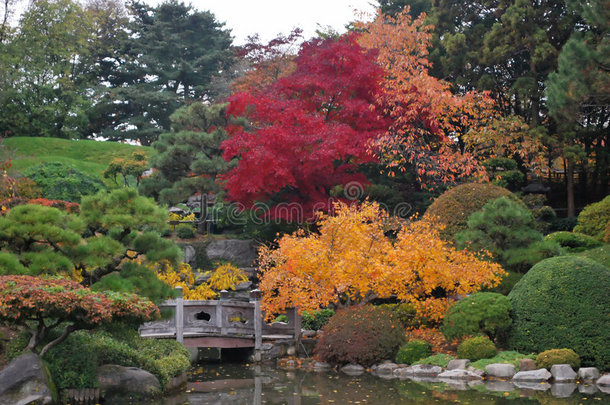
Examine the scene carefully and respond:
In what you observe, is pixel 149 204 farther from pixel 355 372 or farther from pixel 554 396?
pixel 554 396

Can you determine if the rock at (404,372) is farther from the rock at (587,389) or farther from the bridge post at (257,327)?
the bridge post at (257,327)

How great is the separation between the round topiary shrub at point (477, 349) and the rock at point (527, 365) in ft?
2.24

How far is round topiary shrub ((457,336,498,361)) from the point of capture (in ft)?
37.6

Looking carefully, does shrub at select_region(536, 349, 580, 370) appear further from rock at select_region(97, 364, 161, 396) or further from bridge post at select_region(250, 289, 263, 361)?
rock at select_region(97, 364, 161, 396)

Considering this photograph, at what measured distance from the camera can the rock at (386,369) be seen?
11969 millimetres

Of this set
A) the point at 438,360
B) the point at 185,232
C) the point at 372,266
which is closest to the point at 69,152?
the point at 185,232

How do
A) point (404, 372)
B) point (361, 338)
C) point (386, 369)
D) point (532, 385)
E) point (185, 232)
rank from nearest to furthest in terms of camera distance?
point (532, 385) < point (404, 372) < point (386, 369) < point (361, 338) < point (185, 232)

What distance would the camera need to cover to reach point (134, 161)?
77.4 ft

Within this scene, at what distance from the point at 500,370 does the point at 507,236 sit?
3.31m

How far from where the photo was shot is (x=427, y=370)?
11633 mm

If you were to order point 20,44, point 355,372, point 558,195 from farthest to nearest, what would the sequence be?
point 20,44 → point 558,195 → point 355,372

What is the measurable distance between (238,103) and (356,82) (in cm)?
344

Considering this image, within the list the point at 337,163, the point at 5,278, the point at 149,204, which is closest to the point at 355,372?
the point at 149,204

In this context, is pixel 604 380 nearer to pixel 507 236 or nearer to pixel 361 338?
pixel 507 236
